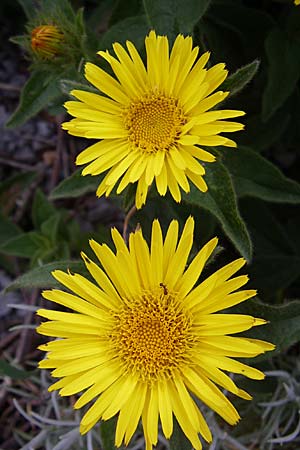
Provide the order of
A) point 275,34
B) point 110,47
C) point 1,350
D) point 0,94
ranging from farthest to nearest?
point 0,94
point 1,350
point 275,34
point 110,47

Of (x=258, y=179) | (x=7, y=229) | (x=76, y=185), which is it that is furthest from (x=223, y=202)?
(x=7, y=229)

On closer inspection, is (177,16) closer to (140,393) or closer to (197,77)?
(197,77)

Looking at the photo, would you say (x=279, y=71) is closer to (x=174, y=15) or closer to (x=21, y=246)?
(x=174, y=15)

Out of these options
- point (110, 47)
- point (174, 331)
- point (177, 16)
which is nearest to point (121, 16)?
point (110, 47)

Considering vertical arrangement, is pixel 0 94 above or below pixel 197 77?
above

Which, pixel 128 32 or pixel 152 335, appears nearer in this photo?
pixel 152 335

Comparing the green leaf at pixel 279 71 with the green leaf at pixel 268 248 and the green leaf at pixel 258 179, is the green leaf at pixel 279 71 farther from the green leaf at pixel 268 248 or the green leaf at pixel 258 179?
the green leaf at pixel 268 248
